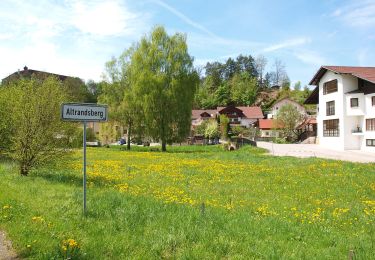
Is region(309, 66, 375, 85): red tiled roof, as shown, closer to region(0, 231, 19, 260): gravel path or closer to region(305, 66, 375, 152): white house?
region(305, 66, 375, 152): white house

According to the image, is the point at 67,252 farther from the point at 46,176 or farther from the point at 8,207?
the point at 46,176

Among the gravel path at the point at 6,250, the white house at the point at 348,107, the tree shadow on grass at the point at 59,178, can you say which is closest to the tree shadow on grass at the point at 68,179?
the tree shadow on grass at the point at 59,178

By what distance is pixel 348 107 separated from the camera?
4672 centimetres

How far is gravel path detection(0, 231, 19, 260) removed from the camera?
6023 millimetres

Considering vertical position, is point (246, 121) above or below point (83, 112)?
above

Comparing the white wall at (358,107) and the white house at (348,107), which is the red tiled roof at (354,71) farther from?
the white wall at (358,107)

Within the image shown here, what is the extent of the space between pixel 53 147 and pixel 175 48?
3587cm

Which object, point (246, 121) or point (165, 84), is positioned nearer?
point (165, 84)

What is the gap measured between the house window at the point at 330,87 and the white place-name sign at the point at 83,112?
4583cm

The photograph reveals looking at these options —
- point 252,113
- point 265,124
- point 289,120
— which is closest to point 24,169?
point 289,120

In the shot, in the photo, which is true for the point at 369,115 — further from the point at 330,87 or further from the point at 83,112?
the point at 83,112

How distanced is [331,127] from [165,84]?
2261 centimetres

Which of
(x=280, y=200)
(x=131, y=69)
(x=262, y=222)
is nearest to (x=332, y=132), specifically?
(x=131, y=69)

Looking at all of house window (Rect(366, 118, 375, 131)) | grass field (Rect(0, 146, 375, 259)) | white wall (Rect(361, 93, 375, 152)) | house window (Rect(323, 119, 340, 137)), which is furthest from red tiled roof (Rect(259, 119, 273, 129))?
grass field (Rect(0, 146, 375, 259))
